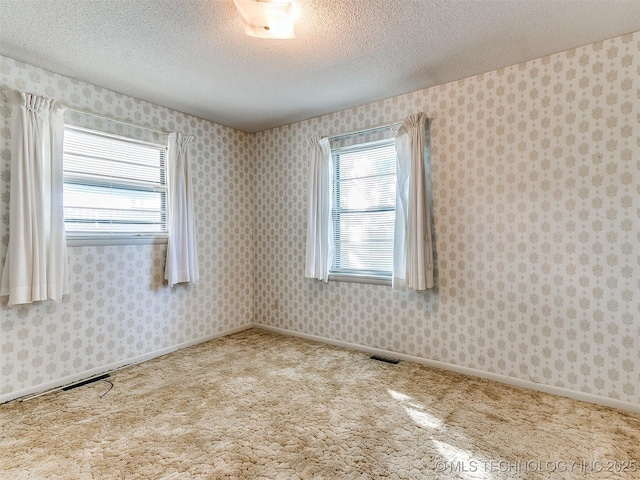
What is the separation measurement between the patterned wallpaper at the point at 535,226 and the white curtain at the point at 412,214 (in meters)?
0.15

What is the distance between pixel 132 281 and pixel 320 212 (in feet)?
6.59

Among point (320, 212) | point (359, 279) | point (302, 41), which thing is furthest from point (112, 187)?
point (359, 279)

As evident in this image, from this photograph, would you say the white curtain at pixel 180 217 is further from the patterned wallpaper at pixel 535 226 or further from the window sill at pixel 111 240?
the patterned wallpaper at pixel 535 226

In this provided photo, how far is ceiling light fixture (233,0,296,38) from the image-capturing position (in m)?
1.85

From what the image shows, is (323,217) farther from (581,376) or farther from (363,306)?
(581,376)

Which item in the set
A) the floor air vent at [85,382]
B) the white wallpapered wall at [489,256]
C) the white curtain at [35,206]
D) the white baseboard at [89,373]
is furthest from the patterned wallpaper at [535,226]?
the white curtain at [35,206]

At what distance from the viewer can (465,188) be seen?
115 inches

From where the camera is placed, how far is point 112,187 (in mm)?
3105

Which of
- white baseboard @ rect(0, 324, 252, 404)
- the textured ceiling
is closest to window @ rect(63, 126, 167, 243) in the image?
the textured ceiling

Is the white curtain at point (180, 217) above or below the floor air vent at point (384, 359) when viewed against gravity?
above

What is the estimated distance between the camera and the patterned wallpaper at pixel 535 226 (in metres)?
2.32

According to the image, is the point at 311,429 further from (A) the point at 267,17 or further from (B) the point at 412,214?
(A) the point at 267,17

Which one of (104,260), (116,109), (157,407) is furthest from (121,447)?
(116,109)

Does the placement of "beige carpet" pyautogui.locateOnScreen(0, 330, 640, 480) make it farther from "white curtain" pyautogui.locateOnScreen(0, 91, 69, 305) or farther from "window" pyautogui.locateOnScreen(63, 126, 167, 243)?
"window" pyautogui.locateOnScreen(63, 126, 167, 243)
